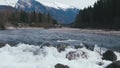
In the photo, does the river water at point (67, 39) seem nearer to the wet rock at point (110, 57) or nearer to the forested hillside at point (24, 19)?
the wet rock at point (110, 57)

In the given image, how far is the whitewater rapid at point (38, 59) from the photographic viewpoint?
28.7m

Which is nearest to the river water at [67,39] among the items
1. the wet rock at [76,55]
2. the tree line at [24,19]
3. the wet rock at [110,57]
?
the wet rock at [110,57]

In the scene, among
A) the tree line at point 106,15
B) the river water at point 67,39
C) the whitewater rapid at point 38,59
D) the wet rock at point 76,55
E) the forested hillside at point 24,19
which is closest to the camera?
the whitewater rapid at point 38,59

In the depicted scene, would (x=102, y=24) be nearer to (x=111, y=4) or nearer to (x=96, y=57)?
(x=111, y=4)

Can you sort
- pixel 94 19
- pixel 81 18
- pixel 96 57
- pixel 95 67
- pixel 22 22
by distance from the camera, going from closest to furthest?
pixel 95 67 → pixel 96 57 → pixel 94 19 → pixel 81 18 → pixel 22 22

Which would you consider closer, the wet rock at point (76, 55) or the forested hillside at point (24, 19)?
the wet rock at point (76, 55)

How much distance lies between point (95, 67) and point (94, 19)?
306ft

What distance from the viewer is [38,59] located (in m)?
30.6

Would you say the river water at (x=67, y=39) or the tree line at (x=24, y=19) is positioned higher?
the river water at (x=67, y=39)

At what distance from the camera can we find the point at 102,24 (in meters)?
108

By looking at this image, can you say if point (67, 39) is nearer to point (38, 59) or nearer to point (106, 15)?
point (38, 59)

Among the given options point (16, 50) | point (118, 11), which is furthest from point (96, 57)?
point (118, 11)

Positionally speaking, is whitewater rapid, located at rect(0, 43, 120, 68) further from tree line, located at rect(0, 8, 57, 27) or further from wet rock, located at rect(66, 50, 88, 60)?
tree line, located at rect(0, 8, 57, 27)

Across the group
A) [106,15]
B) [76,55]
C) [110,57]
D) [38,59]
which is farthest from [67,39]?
[106,15]
